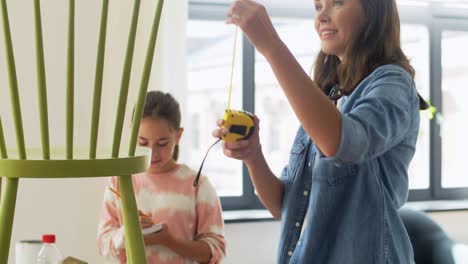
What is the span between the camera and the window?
3211 mm

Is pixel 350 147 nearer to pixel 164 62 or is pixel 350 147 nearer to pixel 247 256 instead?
pixel 164 62

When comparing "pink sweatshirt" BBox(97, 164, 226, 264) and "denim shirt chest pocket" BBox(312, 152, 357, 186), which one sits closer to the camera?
"denim shirt chest pocket" BBox(312, 152, 357, 186)

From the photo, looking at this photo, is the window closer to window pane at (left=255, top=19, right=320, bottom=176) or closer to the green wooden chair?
window pane at (left=255, top=19, right=320, bottom=176)

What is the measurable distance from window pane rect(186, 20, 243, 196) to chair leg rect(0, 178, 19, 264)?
2.25 meters

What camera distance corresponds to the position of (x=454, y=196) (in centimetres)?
359

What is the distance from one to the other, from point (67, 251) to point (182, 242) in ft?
3.89

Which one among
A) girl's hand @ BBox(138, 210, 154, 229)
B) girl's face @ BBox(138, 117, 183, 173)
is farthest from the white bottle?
girl's face @ BBox(138, 117, 183, 173)

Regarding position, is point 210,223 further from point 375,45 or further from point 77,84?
point 77,84

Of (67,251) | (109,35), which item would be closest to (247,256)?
(67,251)

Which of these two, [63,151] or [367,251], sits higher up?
[63,151]

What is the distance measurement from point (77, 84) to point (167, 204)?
112 cm

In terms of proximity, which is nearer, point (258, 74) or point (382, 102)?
point (382, 102)

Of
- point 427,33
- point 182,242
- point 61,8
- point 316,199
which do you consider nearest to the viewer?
point 316,199

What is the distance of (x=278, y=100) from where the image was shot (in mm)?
3291
